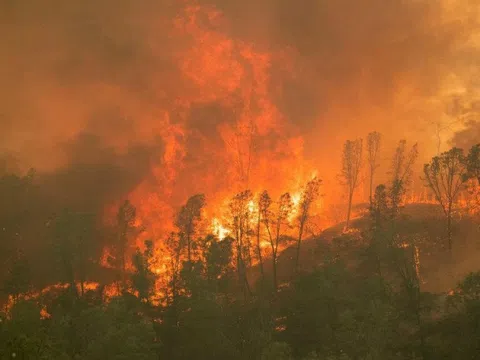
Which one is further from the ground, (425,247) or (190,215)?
(190,215)

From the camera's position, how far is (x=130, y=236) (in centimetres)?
8438

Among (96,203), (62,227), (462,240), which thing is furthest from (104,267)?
(462,240)

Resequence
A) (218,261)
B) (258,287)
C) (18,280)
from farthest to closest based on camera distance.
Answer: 1. (258,287)
2. (18,280)
3. (218,261)

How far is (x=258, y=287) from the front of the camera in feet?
212

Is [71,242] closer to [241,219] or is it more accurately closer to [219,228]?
[241,219]

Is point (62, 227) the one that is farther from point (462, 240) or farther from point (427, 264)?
point (462, 240)

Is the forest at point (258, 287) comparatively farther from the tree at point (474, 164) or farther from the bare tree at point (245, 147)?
the bare tree at point (245, 147)

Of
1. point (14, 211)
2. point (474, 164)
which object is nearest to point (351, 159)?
point (474, 164)

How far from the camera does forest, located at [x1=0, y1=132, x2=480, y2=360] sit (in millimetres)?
35688

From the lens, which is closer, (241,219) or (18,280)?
(18,280)

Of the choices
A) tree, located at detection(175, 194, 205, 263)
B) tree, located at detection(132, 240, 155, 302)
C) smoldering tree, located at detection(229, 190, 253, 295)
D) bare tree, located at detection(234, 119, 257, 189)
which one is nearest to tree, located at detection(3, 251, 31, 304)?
tree, located at detection(132, 240, 155, 302)

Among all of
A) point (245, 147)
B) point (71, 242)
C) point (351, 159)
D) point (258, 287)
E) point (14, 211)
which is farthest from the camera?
point (245, 147)

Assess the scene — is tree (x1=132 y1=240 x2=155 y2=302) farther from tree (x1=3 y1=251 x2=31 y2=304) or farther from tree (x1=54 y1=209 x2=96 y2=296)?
tree (x1=3 y1=251 x2=31 y2=304)

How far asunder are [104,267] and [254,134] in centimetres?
5686
